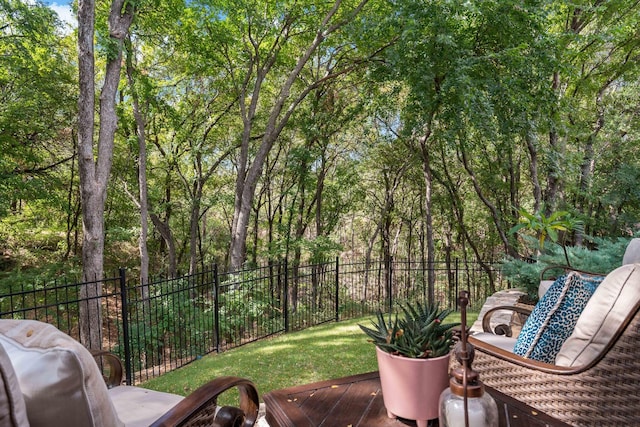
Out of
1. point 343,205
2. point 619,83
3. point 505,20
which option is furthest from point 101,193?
point 619,83

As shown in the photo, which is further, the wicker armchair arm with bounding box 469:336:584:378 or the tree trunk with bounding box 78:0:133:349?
the tree trunk with bounding box 78:0:133:349

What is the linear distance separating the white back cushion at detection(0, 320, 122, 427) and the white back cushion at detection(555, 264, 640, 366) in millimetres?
1804

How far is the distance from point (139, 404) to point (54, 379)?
0.90 meters

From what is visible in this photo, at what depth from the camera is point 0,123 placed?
7848mm

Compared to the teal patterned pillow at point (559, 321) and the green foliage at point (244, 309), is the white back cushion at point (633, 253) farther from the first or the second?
the green foliage at point (244, 309)

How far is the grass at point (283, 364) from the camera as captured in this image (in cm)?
385

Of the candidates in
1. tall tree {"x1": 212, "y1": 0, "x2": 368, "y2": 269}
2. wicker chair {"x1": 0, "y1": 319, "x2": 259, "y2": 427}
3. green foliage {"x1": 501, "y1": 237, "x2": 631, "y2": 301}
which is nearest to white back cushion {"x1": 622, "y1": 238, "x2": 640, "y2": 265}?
green foliage {"x1": 501, "y1": 237, "x2": 631, "y2": 301}

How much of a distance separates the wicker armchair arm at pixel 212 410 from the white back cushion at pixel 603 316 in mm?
1425

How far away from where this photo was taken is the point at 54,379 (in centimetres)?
93

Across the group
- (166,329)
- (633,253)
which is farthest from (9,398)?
(166,329)

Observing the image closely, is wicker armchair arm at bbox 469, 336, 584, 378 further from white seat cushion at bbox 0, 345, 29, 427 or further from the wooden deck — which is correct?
white seat cushion at bbox 0, 345, 29, 427

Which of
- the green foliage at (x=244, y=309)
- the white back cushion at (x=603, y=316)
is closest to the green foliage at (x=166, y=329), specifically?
the green foliage at (x=244, y=309)

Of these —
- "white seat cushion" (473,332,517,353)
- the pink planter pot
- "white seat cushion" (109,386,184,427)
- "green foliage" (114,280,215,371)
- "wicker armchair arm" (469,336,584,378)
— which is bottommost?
"green foliage" (114,280,215,371)

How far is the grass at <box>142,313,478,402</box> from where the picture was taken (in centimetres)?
385
